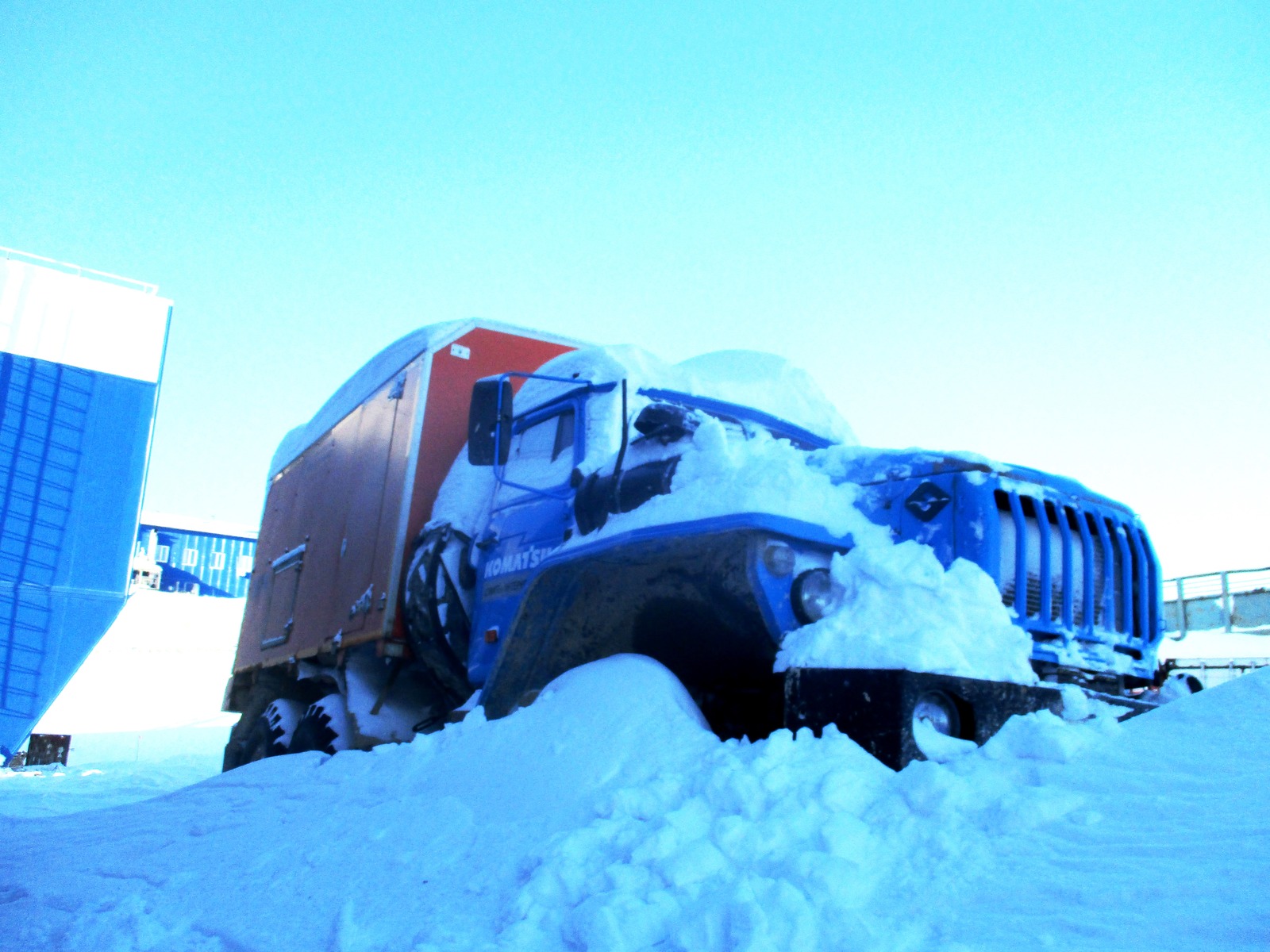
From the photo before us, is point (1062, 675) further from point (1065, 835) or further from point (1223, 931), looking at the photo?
point (1223, 931)

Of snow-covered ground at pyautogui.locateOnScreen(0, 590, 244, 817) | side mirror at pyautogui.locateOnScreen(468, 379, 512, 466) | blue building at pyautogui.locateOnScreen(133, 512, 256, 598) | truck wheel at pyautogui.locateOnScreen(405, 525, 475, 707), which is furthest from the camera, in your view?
blue building at pyautogui.locateOnScreen(133, 512, 256, 598)

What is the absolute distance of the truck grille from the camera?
3.88 m

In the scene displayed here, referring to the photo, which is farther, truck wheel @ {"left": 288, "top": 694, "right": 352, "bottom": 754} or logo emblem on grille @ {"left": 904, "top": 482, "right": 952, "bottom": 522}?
truck wheel @ {"left": 288, "top": 694, "right": 352, "bottom": 754}

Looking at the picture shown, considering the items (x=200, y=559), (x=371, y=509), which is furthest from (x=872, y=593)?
(x=200, y=559)

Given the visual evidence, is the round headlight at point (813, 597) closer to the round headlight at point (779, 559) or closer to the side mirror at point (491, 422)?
the round headlight at point (779, 559)

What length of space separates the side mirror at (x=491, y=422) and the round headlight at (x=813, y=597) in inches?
77.4

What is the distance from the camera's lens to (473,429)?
5.21 m

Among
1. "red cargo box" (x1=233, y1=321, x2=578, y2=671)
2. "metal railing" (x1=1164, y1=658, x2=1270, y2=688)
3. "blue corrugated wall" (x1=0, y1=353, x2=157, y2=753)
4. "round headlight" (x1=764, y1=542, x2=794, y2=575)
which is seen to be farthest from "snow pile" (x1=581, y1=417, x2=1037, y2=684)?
"blue corrugated wall" (x1=0, y1=353, x2=157, y2=753)

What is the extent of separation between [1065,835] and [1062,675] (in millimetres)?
1521

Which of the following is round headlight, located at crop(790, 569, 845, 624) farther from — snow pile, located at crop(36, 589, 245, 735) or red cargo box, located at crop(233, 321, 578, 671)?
snow pile, located at crop(36, 589, 245, 735)

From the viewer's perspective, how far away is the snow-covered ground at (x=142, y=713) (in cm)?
1130

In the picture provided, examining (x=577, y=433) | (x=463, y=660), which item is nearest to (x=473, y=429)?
(x=577, y=433)

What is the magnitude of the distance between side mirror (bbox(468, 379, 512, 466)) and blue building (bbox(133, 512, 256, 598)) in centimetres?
3088

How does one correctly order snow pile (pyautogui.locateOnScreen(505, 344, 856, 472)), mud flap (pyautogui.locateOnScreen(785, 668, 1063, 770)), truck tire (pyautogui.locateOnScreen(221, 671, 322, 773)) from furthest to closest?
truck tire (pyautogui.locateOnScreen(221, 671, 322, 773))
snow pile (pyautogui.locateOnScreen(505, 344, 856, 472))
mud flap (pyautogui.locateOnScreen(785, 668, 1063, 770))
